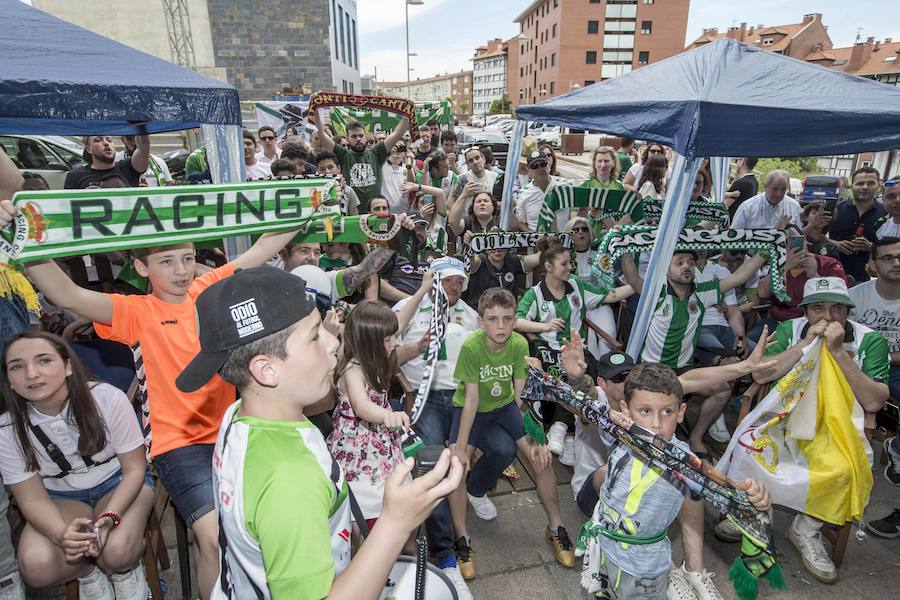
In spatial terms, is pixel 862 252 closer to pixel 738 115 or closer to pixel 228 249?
pixel 738 115

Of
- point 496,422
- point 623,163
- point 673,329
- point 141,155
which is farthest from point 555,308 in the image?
point 623,163

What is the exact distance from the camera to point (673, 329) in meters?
4.38

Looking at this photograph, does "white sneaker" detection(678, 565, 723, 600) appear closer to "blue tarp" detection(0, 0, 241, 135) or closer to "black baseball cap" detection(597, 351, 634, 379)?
"black baseball cap" detection(597, 351, 634, 379)

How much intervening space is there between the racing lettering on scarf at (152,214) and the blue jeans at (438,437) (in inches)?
63.6

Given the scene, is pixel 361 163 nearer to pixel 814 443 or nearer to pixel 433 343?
pixel 433 343

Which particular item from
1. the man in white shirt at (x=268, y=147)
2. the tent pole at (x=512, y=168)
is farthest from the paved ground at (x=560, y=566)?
the man in white shirt at (x=268, y=147)

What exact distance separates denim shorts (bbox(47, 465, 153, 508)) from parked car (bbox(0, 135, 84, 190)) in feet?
30.9

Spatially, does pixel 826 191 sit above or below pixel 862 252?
above

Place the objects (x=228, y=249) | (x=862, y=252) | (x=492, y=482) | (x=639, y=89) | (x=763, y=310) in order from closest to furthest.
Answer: (x=492, y=482) < (x=228, y=249) < (x=639, y=89) < (x=763, y=310) < (x=862, y=252)

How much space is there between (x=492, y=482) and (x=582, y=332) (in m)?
1.81

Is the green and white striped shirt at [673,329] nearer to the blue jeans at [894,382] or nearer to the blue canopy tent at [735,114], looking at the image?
the blue canopy tent at [735,114]

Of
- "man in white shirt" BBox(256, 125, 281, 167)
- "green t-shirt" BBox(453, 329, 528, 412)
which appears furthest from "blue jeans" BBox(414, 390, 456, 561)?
"man in white shirt" BBox(256, 125, 281, 167)

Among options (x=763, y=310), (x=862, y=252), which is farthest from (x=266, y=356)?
(x=862, y=252)

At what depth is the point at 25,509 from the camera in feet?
8.25
